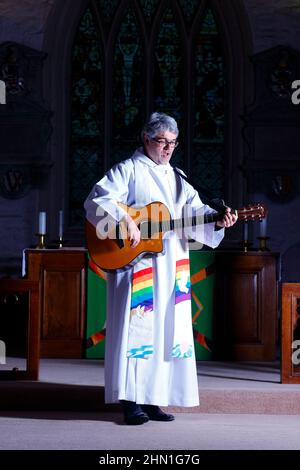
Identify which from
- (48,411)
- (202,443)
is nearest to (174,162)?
(48,411)

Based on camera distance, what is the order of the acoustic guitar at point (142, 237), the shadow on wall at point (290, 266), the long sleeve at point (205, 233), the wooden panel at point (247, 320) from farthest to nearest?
the shadow on wall at point (290, 266)
the wooden panel at point (247, 320)
the long sleeve at point (205, 233)
the acoustic guitar at point (142, 237)

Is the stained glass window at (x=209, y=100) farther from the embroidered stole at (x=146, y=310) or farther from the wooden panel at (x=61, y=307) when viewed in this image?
the embroidered stole at (x=146, y=310)

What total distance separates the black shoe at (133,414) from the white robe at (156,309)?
84 mm

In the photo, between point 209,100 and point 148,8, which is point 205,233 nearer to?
point 209,100

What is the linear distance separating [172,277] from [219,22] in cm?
588

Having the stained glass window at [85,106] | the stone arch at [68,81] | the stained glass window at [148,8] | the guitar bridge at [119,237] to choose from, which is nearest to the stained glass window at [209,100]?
the stone arch at [68,81]

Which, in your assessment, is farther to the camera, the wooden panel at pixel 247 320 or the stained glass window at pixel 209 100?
the stained glass window at pixel 209 100

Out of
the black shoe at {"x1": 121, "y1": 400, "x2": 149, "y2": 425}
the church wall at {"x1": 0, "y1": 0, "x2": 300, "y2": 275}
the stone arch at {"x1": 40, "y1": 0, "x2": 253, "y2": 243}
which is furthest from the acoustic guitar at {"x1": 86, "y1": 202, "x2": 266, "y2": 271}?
the stone arch at {"x1": 40, "y1": 0, "x2": 253, "y2": 243}

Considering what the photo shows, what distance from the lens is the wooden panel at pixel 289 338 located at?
22.4 feet

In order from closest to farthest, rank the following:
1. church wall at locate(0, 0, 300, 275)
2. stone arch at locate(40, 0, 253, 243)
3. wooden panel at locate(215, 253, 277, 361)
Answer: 1. wooden panel at locate(215, 253, 277, 361)
2. church wall at locate(0, 0, 300, 275)
3. stone arch at locate(40, 0, 253, 243)

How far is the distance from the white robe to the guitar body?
116 mm

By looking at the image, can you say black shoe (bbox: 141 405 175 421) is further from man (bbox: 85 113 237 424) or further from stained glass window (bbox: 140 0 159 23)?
stained glass window (bbox: 140 0 159 23)

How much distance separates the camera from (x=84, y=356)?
7980mm

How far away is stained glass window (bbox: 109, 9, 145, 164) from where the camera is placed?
1136 centimetres
